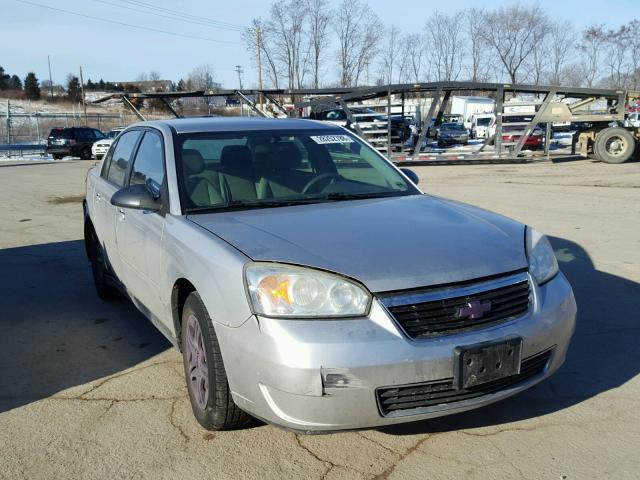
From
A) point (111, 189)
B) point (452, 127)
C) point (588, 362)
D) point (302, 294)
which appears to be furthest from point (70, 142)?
point (302, 294)

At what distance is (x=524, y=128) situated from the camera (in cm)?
2080

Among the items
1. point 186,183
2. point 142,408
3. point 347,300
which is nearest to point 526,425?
point 347,300

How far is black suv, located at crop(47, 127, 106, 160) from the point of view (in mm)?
29672

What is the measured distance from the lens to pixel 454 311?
8.68 ft

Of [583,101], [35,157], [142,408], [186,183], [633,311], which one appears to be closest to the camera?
[142,408]

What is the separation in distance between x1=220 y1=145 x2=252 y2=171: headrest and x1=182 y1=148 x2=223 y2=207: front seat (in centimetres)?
14

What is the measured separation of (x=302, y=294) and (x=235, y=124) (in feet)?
6.94

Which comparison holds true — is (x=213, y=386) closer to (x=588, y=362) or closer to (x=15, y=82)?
(x=588, y=362)

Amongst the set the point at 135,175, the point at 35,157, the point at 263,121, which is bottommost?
the point at 35,157

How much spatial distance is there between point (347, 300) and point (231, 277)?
0.54 meters

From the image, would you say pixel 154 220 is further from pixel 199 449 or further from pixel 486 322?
pixel 486 322

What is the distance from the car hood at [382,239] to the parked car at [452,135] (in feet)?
100

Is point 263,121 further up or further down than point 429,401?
further up

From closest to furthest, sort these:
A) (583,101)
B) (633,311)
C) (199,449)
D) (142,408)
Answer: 1. (199,449)
2. (142,408)
3. (633,311)
4. (583,101)
